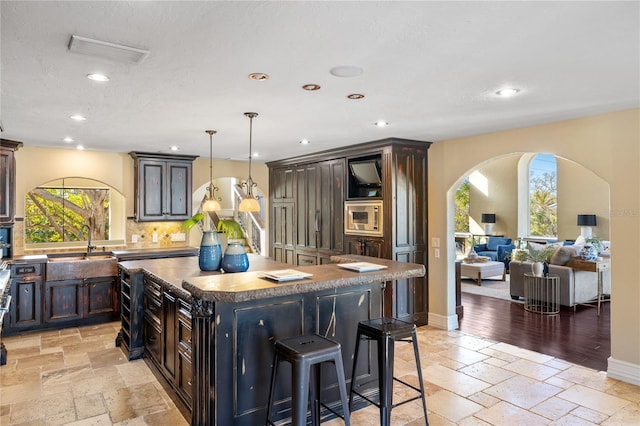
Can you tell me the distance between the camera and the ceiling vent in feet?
6.96

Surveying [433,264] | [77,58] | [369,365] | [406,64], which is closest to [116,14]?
[77,58]

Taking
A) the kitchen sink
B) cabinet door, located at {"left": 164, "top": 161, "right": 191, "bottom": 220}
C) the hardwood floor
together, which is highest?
cabinet door, located at {"left": 164, "top": 161, "right": 191, "bottom": 220}

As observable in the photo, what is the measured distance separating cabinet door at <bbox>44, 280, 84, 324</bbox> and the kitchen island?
2.48 m

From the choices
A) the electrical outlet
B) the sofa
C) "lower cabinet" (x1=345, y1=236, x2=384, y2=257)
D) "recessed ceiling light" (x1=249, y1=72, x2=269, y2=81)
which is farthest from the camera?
the electrical outlet

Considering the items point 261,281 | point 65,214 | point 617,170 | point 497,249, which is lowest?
point 497,249

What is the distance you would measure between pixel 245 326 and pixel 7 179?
4.28 m

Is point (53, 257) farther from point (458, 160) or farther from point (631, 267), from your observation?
point (631, 267)

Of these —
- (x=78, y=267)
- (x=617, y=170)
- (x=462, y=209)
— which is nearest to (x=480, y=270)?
(x=462, y=209)

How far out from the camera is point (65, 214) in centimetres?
596

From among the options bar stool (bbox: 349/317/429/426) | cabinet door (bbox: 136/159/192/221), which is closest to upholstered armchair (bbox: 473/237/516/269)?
cabinet door (bbox: 136/159/192/221)

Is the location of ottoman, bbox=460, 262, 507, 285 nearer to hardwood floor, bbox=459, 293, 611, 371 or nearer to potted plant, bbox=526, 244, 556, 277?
hardwood floor, bbox=459, 293, 611, 371

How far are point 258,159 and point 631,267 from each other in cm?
541

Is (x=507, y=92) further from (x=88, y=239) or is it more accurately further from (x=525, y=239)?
(x=525, y=239)

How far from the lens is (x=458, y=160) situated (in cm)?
510
